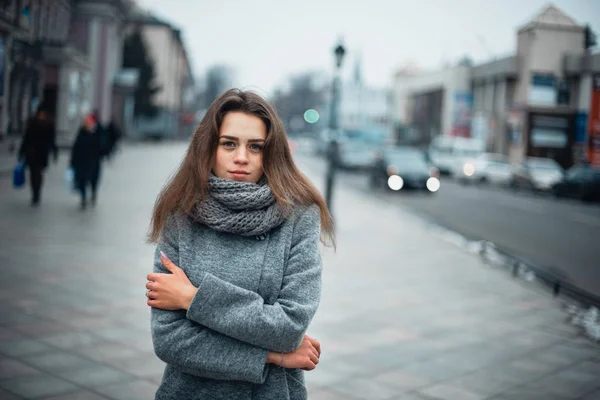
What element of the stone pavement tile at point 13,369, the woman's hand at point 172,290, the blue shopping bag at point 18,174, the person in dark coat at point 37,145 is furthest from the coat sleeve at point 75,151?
the woman's hand at point 172,290

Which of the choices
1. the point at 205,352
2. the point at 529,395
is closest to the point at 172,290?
the point at 205,352

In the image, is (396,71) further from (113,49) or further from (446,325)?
(446,325)

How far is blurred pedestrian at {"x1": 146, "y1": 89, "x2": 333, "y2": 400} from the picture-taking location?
2.03 metres

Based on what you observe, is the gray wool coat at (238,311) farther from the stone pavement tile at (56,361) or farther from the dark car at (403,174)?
the dark car at (403,174)

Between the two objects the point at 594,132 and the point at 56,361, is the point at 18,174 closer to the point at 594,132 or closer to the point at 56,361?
the point at 56,361

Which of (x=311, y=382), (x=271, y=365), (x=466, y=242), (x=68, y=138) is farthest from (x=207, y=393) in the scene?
(x=68, y=138)

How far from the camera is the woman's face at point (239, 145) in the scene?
2.20 metres

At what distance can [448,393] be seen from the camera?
464 cm

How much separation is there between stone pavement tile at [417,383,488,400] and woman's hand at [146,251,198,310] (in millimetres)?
2948

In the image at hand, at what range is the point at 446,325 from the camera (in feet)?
21.4

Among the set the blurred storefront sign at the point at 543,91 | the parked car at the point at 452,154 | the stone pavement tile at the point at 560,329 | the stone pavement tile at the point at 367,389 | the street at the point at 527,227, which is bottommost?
the stone pavement tile at the point at 367,389

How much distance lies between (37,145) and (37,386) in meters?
8.73

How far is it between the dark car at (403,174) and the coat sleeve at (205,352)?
943 inches

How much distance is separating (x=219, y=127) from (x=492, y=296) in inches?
251
